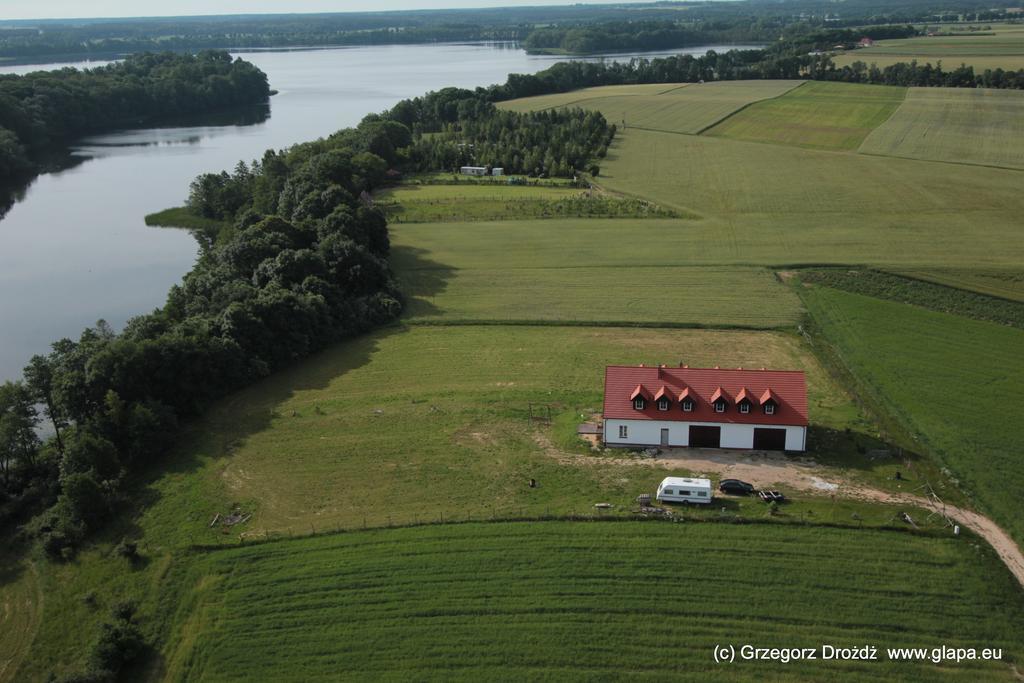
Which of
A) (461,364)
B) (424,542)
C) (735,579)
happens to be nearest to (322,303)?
(461,364)

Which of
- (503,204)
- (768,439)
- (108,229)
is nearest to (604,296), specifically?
(768,439)

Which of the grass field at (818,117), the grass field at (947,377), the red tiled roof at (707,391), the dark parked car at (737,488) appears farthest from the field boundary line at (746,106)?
the dark parked car at (737,488)

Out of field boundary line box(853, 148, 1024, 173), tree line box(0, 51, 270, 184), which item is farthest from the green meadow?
tree line box(0, 51, 270, 184)

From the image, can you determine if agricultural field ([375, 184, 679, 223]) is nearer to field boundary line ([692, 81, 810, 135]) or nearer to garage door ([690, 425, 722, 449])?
field boundary line ([692, 81, 810, 135])

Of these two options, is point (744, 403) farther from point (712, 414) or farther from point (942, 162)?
point (942, 162)

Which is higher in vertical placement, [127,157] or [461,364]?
[127,157]

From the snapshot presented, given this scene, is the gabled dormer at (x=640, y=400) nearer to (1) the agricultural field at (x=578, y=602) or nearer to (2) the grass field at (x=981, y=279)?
(1) the agricultural field at (x=578, y=602)

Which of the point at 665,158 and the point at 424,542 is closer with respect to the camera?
the point at 424,542

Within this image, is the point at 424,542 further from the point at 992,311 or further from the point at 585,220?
the point at 585,220
